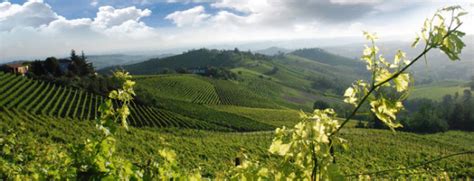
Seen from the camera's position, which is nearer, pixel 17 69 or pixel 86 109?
pixel 86 109

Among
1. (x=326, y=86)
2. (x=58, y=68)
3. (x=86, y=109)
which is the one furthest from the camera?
(x=326, y=86)

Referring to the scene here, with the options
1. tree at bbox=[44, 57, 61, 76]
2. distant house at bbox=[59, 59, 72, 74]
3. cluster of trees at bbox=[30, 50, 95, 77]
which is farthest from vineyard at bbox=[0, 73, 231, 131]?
distant house at bbox=[59, 59, 72, 74]

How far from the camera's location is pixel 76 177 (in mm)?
2723

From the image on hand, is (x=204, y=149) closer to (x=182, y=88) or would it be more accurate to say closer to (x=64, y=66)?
(x=182, y=88)

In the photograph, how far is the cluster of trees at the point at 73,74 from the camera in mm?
72438

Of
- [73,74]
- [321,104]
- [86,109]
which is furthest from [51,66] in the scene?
[321,104]

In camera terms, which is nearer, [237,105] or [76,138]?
[76,138]

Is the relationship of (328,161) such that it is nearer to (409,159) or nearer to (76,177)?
(76,177)

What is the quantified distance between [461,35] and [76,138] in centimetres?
3603

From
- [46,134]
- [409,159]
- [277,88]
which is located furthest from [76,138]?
[277,88]

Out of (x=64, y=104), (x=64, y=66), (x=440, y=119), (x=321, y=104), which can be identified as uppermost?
(x=64, y=66)

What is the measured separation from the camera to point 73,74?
8300 centimetres

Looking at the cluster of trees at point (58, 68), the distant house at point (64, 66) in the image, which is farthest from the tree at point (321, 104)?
the distant house at point (64, 66)

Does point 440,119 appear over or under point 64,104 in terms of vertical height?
under
